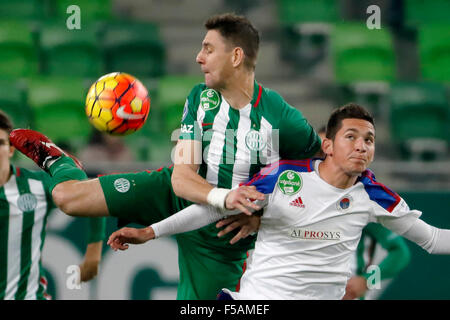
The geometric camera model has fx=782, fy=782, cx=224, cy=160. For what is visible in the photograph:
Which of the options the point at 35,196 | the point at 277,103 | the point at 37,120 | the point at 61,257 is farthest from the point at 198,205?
the point at 37,120

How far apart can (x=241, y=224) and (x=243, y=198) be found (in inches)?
14.3

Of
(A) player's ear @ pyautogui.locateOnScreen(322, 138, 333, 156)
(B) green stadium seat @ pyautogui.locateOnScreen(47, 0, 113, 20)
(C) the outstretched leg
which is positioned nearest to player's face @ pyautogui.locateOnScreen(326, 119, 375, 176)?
(A) player's ear @ pyautogui.locateOnScreen(322, 138, 333, 156)

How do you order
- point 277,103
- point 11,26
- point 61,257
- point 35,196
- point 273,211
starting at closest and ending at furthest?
1. point 273,211
2. point 277,103
3. point 35,196
4. point 61,257
5. point 11,26

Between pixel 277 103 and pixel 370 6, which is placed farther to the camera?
pixel 370 6

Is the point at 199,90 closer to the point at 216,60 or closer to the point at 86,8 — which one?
the point at 216,60

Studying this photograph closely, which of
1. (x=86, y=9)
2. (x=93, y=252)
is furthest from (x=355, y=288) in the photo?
(x=86, y=9)

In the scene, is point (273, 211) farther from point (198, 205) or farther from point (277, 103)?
point (277, 103)

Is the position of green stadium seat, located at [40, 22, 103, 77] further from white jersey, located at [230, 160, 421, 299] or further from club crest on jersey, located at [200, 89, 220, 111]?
white jersey, located at [230, 160, 421, 299]

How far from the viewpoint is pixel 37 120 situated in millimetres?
7238

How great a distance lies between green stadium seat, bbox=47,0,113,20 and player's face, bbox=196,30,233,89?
4195 mm

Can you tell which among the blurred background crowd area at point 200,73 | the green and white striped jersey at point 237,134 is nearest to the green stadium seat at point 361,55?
the blurred background crowd area at point 200,73

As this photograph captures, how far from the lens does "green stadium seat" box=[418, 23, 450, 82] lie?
26.2 feet

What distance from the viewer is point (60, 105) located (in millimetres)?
7324

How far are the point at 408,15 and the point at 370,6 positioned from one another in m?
0.45
